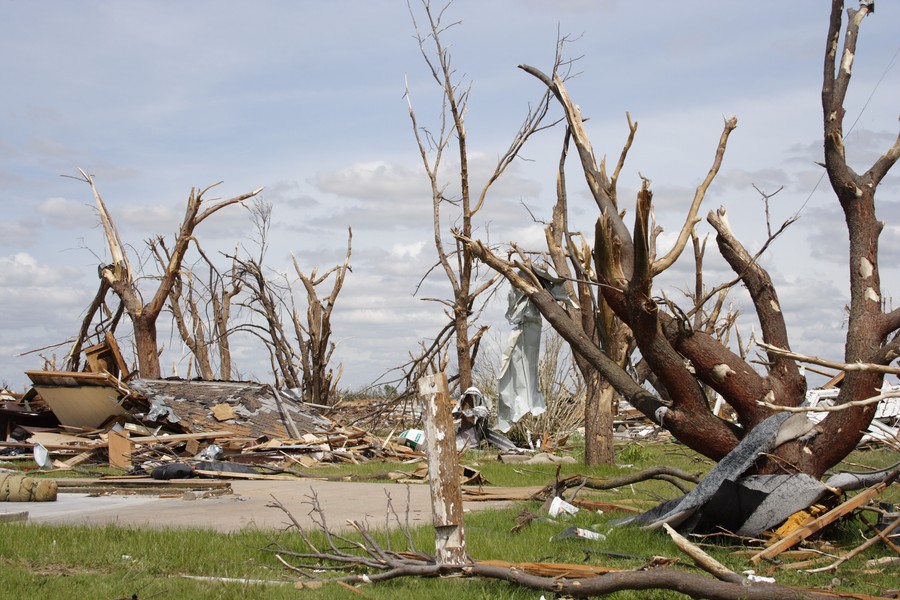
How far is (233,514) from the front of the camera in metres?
8.79

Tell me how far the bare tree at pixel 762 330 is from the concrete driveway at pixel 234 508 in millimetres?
2495

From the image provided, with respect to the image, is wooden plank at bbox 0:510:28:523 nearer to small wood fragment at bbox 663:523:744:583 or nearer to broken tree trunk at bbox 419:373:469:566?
broken tree trunk at bbox 419:373:469:566

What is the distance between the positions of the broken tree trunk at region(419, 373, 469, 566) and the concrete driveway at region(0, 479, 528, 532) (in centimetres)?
187

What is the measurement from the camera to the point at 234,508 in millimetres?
9273

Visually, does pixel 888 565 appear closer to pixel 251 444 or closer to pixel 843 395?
pixel 843 395

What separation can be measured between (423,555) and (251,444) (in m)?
10.9

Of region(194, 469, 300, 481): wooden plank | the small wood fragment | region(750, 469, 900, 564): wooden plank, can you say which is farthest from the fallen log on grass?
region(750, 469, 900, 564): wooden plank

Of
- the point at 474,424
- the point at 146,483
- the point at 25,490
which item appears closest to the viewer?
the point at 25,490

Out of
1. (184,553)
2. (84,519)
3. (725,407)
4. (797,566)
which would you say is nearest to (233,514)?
(84,519)

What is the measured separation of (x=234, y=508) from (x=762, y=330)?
548 centimetres

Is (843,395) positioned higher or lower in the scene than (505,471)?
higher

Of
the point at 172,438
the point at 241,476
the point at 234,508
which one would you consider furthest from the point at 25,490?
the point at 172,438

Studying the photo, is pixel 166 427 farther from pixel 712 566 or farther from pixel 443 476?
pixel 712 566

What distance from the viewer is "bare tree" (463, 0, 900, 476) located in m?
7.42
